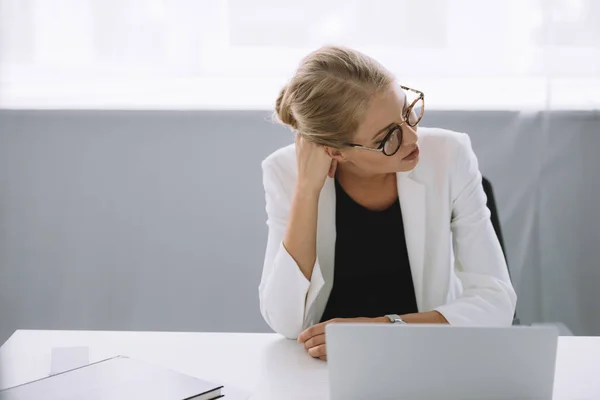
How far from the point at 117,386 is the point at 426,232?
842 mm

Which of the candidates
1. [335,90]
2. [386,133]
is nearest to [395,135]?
[386,133]

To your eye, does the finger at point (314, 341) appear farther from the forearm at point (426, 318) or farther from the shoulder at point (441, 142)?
the shoulder at point (441, 142)

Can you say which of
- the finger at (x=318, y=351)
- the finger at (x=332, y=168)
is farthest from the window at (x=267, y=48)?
the finger at (x=318, y=351)

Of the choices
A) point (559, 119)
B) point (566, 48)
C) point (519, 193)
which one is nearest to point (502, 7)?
point (566, 48)

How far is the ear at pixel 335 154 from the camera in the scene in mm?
1669

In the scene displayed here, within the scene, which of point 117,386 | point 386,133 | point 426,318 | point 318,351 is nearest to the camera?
point 117,386

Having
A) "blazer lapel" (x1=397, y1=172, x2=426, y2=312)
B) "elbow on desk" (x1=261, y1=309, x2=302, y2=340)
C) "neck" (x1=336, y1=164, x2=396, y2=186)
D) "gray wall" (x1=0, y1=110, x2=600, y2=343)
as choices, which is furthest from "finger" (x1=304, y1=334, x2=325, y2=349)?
"gray wall" (x1=0, y1=110, x2=600, y2=343)

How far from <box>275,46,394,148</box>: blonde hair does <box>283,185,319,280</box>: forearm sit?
0.47 ft

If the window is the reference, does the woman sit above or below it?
below

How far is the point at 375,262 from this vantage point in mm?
1739

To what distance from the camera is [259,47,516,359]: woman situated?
5.12ft

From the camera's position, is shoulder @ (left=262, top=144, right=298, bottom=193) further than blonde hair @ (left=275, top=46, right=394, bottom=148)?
Yes

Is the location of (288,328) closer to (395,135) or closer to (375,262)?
(375,262)

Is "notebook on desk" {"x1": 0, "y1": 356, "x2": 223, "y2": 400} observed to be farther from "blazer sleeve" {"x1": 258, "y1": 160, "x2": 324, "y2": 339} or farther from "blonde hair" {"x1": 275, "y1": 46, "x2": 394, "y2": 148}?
"blonde hair" {"x1": 275, "y1": 46, "x2": 394, "y2": 148}
